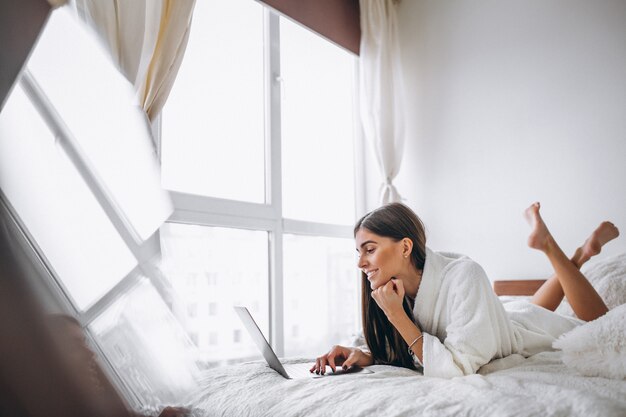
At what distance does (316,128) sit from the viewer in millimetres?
2805

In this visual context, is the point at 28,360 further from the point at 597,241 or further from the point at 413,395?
the point at 597,241

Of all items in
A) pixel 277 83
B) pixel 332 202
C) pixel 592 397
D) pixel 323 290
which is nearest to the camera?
pixel 592 397

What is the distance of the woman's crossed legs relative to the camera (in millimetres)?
1687

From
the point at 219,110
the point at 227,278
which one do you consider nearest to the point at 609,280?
the point at 227,278

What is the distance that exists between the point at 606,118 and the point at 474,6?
1.03m

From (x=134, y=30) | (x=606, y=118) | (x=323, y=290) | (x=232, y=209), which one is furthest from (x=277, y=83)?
Result: (x=606, y=118)

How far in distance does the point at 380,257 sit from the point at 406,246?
0.08m

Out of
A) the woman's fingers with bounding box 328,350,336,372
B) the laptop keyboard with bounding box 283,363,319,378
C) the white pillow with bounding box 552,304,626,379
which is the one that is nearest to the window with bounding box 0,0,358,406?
the laptop keyboard with bounding box 283,363,319,378

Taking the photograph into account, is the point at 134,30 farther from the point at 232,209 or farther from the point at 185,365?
the point at 185,365

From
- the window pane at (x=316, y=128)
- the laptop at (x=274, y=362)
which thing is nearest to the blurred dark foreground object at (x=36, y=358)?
the laptop at (x=274, y=362)

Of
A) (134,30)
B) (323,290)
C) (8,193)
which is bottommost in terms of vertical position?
(323,290)

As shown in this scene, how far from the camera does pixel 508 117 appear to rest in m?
2.67

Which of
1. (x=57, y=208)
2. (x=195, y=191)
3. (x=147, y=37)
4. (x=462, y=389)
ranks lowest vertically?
(x=462, y=389)

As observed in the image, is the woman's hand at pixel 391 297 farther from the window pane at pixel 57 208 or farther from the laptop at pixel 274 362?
the window pane at pixel 57 208
